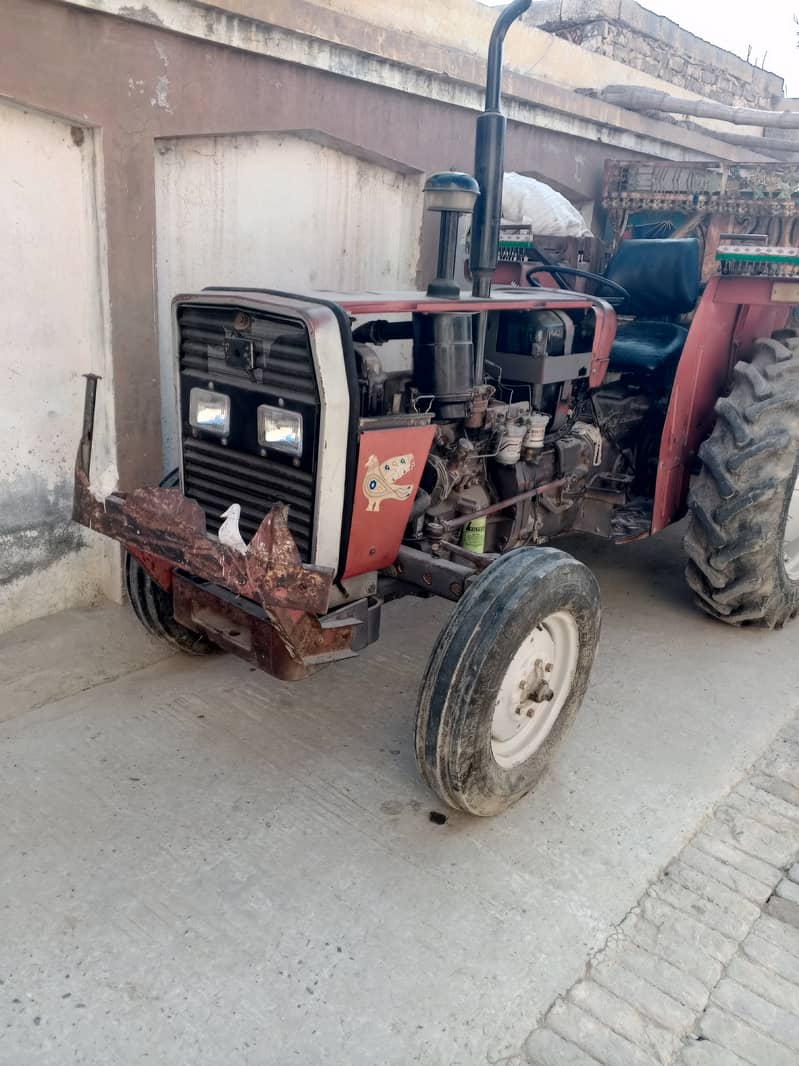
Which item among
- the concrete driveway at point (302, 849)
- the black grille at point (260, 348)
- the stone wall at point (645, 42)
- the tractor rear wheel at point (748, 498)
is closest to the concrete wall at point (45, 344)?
the concrete driveway at point (302, 849)

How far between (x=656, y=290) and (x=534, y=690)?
2.87 m

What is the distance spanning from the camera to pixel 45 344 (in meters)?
3.78

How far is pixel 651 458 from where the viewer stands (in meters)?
4.57

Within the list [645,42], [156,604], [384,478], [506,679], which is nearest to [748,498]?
[506,679]

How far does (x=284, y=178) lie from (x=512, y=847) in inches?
146

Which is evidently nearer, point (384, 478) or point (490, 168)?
point (384, 478)

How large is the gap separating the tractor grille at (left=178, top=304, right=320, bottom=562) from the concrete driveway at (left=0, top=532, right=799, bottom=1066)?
0.86 m

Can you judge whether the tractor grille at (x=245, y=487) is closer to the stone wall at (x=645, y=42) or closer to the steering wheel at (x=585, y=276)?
the steering wheel at (x=585, y=276)

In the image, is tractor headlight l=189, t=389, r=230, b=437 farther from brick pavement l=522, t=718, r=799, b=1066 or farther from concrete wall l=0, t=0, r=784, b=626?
brick pavement l=522, t=718, r=799, b=1066

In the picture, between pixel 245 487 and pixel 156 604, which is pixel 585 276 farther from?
pixel 156 604

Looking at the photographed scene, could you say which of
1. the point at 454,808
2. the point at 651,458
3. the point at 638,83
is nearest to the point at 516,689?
the point at 454,808

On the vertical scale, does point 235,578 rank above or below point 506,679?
above

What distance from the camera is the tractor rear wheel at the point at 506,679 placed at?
252cm

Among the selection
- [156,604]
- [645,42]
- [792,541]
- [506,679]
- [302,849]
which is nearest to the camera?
[302,849]
